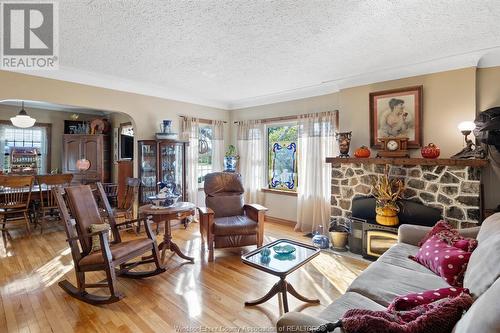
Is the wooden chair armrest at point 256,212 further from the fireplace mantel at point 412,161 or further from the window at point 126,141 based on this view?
the window at point 126,141

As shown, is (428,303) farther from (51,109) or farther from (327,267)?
(51,109)

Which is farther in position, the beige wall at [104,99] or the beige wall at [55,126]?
the beige wall at [55,126]

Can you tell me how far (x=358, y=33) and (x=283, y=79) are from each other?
63.2 inches

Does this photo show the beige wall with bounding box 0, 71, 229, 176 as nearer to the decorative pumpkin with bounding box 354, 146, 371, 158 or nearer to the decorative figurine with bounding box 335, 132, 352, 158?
the decorative figurine with bounding box 335, 132, 352, 158

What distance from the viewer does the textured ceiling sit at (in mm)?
2070

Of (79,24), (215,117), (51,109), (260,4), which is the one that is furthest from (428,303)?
(51,109)

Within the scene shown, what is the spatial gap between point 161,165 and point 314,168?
2.71m

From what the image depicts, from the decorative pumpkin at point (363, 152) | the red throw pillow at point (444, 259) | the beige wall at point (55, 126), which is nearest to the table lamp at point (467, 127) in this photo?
the decorative pumpkin at point (363, 152)

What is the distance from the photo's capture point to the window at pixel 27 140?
5.91 metres

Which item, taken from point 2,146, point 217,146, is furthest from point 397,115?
point 2,146

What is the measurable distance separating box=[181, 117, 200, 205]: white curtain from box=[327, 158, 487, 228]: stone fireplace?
8.62ft

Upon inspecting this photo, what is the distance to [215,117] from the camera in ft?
18.4

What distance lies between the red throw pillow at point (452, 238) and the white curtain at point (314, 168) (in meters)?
1.96

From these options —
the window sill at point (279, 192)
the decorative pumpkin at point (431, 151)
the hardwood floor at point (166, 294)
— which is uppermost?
the decorative pumpkin at point (431, 151)
